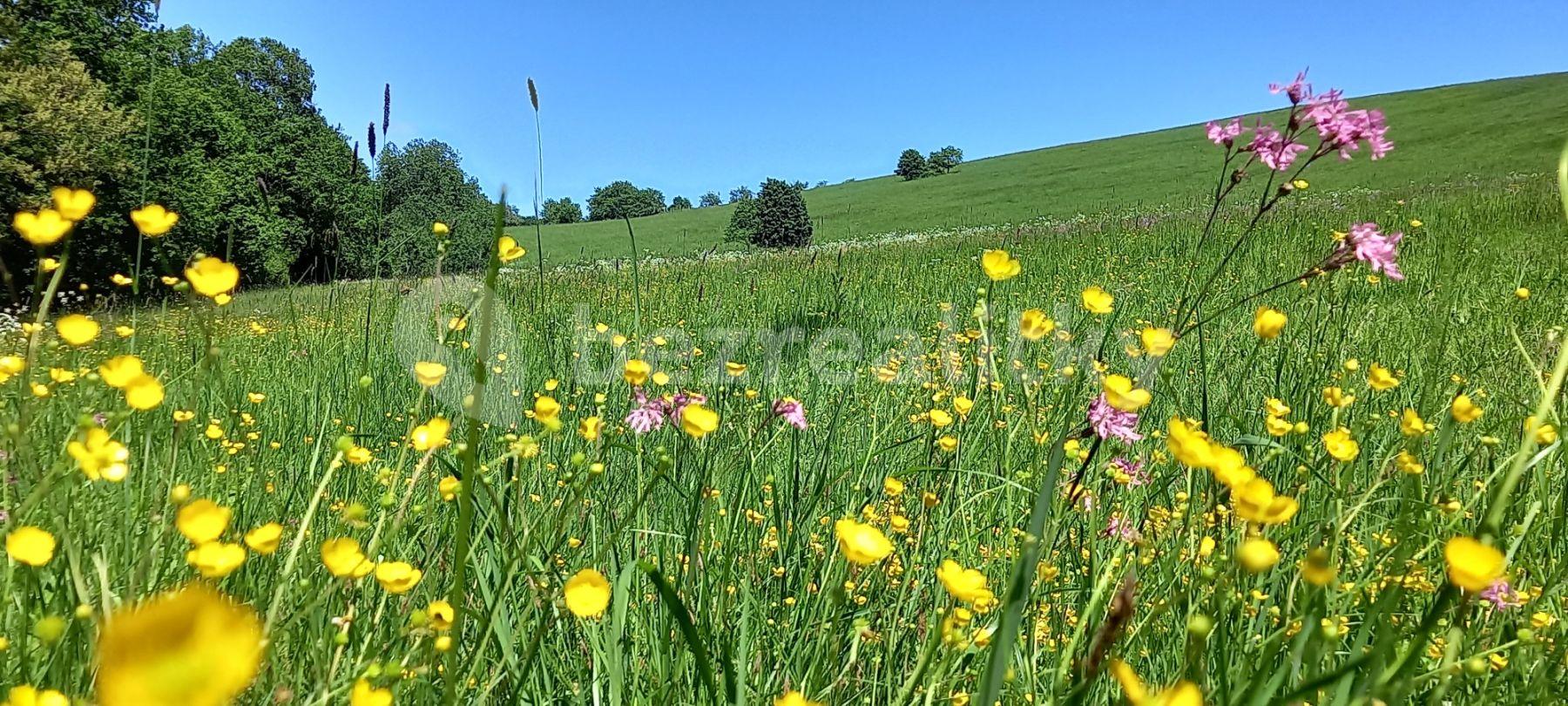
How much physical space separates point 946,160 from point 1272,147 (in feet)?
164

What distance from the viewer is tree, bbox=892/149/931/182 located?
47625 mm

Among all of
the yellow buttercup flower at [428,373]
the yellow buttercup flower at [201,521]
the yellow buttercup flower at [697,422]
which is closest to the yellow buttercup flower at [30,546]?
the yellow buttercup flower at [201,521]

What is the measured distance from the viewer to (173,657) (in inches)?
7.1

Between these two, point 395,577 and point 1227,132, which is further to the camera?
point 1227,132

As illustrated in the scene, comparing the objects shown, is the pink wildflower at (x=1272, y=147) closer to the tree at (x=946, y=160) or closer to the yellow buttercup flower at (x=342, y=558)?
the yellow buttercup flower at (x=342, y=558)

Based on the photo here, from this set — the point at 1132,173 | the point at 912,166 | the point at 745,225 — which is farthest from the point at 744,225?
the point at 912,166

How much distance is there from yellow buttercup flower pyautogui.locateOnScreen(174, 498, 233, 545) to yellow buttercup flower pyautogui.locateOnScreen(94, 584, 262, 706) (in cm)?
51

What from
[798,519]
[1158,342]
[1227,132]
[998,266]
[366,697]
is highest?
[1227,132]

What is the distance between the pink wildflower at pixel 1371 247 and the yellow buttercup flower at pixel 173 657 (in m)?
1.51

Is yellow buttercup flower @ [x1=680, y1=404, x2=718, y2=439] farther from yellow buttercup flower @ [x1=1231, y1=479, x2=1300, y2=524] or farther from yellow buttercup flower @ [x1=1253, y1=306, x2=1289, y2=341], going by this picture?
yellow buttercup flower @ [x1=1253, y1=306, x2=1289, y2=341]

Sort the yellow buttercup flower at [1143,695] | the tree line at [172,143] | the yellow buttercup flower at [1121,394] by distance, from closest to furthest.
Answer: the yellow buttercup flower at [1143,695]
the yellow buttercup flower at [1121,394]
the tree line at [172,143]

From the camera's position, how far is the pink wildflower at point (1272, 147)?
1359 millimetres

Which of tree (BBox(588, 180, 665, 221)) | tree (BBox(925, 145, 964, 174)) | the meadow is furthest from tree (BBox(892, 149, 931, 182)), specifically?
the meadow

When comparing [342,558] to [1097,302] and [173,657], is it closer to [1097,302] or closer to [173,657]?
[173,657]
